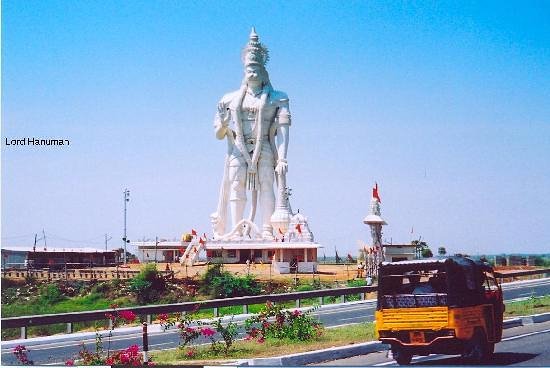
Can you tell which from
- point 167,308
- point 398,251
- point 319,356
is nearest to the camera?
point 319,356

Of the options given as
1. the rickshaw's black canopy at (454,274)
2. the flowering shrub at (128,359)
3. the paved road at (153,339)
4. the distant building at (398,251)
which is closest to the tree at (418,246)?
the distant building at (398,251)

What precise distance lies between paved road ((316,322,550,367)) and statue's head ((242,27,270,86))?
27.0 meters

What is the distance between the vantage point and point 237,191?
40219mm

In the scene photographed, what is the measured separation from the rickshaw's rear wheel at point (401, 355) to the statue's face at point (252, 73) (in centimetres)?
2899

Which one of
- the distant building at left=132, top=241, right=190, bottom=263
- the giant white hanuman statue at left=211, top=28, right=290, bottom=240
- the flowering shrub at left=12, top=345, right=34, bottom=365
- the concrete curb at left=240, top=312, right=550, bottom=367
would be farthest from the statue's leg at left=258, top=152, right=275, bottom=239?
the flowering shrub at left=12, top=345, right=34, bottom=365

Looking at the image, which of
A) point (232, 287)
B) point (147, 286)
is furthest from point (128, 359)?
point (232, 287)

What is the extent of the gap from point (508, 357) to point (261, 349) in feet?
11.9

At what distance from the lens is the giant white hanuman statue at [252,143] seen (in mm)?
39188

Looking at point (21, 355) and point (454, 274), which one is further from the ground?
point (454, 274)

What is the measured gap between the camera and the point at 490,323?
11203mm

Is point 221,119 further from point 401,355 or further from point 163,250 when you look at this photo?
point 401,355

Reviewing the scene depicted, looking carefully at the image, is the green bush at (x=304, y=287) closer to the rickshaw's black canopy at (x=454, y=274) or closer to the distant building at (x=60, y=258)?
the distant building at (x=60, y=258)

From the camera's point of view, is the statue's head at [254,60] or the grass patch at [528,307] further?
the statue's head at [254,60]

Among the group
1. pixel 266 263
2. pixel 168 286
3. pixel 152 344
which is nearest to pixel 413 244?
pixel 152 344
